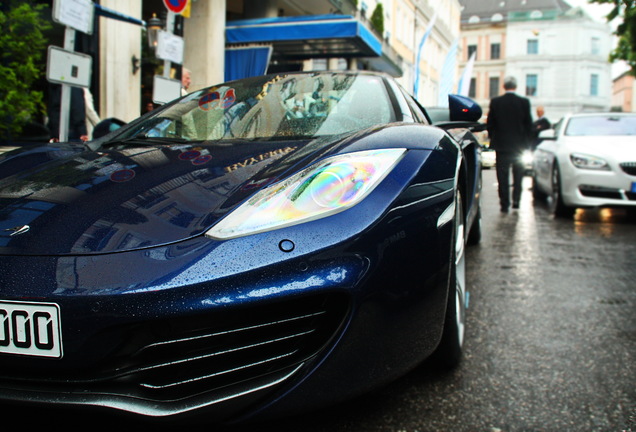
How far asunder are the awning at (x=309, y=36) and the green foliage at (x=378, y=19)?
765 cm

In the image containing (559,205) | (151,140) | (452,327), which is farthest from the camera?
(559,205)

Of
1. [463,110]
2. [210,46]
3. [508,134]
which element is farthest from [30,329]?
[210,46]

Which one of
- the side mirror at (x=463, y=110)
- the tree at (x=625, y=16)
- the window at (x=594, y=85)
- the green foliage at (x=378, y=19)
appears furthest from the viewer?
the window at (x=594, y=85)

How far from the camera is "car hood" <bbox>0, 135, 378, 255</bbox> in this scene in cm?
147

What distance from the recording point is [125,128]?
269 centimetres

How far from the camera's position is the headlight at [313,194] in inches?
57.7

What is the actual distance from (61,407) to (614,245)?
445 centimetres

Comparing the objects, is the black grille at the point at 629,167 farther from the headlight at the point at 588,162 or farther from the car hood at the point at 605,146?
the headlight at the point at 588,162

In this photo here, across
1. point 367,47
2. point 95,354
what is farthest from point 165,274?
point 367,47

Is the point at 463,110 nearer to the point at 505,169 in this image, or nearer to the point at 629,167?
the point at 629,167

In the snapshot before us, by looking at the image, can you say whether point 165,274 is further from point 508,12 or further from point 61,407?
point 508,12

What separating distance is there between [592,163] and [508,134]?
1.11 m

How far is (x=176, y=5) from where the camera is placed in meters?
6.91

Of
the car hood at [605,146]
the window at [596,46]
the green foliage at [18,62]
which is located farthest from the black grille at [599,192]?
the window at [596,46]
